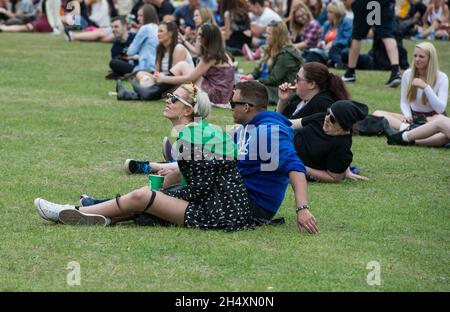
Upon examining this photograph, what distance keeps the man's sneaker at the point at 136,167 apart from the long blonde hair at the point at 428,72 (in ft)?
12.5

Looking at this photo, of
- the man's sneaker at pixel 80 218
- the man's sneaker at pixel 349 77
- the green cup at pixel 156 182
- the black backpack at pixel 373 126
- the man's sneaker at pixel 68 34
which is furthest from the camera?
the man's sneaker at pixel 68 34

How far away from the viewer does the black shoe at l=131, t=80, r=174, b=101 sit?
14.1 metres

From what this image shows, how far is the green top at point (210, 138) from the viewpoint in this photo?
23.6ft

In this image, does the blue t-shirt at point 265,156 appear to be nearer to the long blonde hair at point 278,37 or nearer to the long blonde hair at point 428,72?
the long blonde hair at point 428,72

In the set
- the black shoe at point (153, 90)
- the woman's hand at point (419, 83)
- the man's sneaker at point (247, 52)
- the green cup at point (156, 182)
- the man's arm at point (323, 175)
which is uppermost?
the woman's hand at point (419, 83)

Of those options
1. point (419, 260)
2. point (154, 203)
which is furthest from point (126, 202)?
point (419, 260)

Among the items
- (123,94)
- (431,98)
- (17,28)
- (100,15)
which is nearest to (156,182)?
(431,98)

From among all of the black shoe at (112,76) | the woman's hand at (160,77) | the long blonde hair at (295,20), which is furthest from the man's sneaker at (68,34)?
the woman's hand at (160,77)

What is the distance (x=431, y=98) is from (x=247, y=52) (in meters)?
8.70

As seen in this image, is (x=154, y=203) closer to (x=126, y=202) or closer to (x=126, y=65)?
(x=126, y=202)

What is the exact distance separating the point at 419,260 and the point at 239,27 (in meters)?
14.6

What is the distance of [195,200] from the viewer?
7.25 metres

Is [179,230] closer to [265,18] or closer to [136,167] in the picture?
[136,167]

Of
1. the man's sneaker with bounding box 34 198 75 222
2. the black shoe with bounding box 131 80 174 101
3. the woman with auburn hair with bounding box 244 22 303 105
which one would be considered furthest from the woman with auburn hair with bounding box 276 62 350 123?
the black shoe with bounding box 131 80 174 101
